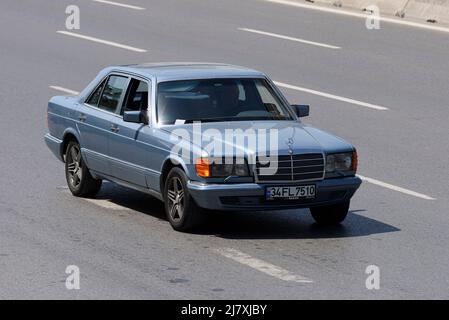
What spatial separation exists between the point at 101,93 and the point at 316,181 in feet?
9.93

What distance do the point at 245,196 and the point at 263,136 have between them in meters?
0.67

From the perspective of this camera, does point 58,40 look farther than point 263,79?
Yes

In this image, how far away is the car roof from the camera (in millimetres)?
12672

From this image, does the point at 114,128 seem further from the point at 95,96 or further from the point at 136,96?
the point at 95,96

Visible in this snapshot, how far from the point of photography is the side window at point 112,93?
43.0ft

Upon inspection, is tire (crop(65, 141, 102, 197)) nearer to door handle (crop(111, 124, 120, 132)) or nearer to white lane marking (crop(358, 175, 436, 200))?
door handle (crop(111, 124, 120, 132))

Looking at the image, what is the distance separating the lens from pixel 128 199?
44.2 feet

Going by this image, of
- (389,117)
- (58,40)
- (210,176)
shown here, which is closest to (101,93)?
(210,176)

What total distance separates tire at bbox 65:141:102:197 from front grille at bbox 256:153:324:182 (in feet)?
8.79

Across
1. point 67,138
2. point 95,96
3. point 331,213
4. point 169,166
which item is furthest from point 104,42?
point 331,213

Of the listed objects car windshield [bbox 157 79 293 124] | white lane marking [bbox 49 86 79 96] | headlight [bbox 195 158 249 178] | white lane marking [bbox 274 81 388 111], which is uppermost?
car windshield [bbox 157 79 293 124]

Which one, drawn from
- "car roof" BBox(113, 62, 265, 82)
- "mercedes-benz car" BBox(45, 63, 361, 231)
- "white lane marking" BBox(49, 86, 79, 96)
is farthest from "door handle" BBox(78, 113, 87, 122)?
"white lane marking" BBox(49, 86, 79, 96)

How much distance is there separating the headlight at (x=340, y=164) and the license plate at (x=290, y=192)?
27 centimetres
